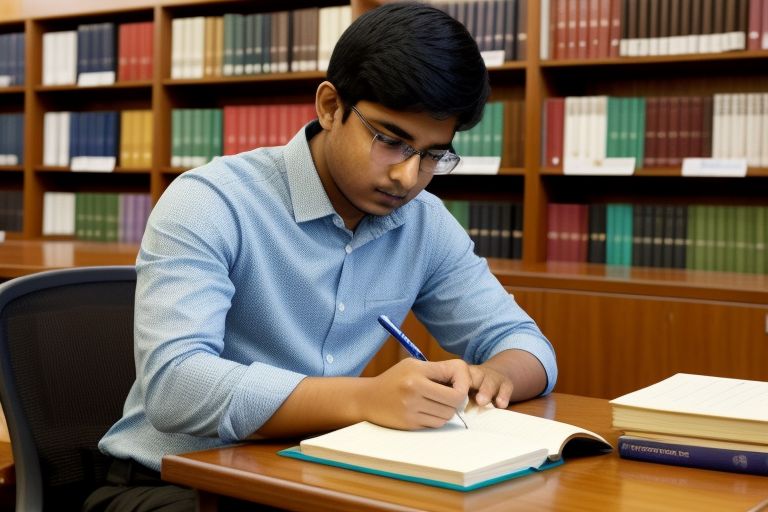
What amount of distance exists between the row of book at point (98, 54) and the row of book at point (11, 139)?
304 mm

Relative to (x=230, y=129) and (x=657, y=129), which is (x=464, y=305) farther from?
(x=230, y=129)

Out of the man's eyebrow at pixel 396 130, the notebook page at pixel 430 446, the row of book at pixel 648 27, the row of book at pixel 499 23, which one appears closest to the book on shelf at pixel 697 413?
the notebook page at pixel 430 446

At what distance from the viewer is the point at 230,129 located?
4.31 metres

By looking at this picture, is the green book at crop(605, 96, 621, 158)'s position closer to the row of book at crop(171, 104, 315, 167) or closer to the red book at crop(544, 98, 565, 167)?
the red book at crop(544, 98, 565, 167)

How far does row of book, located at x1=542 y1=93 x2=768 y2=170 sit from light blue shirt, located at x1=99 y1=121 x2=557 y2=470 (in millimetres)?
1854

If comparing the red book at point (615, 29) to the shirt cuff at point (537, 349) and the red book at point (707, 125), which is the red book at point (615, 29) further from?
the shirt cuff at point (537, 349)

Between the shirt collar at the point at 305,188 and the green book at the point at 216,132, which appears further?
the green book at the point at 216,132

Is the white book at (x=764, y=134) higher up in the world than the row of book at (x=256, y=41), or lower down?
lower down

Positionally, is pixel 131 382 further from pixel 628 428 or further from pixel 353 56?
pixel 628 428

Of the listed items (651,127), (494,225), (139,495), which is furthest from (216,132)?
(139,495)

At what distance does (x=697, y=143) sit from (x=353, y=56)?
2272 millimetres

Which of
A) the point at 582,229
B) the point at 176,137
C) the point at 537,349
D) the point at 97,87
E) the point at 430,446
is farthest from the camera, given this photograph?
the point at 97,87

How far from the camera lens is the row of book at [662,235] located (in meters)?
3.37

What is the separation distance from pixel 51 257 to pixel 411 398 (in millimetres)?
2313
